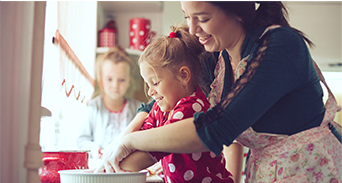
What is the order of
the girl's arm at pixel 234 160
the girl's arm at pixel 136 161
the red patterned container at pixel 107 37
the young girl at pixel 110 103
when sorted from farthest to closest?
the red patterned container at pixel 107 37 < the young girl at pixel 110 103 < the girl's arm at pixel 234 160 < the girl's arm at pixel 136 161

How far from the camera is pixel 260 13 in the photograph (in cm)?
79

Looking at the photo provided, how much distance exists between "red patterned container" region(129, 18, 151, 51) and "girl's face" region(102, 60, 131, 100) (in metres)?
0.24

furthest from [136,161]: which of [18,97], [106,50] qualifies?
[106,50]

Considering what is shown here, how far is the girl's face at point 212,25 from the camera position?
2.30ft

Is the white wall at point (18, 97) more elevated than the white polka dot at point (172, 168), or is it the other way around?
the white wall at point (18, 97)

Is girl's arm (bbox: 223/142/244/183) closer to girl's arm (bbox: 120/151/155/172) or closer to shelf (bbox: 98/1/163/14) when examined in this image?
girl's arm (bbox: 120/151/155/172)

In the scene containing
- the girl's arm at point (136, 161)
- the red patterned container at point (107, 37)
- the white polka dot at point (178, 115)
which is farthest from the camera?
the red patterned container at point (107, 37)

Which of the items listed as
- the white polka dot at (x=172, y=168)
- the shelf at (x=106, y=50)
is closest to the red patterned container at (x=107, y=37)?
the shelf at (x=106, y=50)

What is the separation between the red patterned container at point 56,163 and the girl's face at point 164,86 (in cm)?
29

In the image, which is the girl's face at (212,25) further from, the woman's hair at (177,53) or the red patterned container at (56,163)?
the red patterned container at (56,163)

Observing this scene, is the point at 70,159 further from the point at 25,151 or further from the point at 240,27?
the point at 240,27

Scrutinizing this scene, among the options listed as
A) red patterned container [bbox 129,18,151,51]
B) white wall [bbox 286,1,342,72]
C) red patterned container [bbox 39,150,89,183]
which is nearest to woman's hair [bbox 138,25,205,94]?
red patterned container [bbox 39,150,89,183]

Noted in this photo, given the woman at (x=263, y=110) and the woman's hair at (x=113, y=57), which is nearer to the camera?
the woman at (x=263, y=110)

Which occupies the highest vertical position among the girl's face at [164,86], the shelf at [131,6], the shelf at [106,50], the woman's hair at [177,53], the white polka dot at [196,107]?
the shelf at [131,6]
